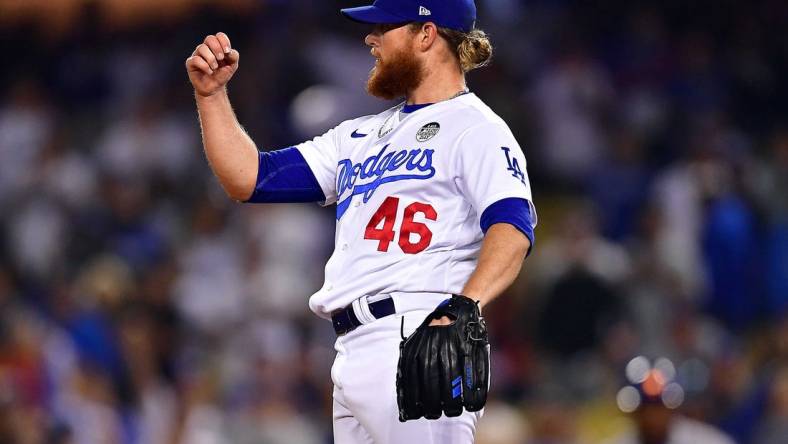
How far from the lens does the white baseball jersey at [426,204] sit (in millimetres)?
3262

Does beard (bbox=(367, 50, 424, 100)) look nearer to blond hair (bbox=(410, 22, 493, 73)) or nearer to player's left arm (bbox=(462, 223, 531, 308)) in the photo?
blond hair (bbox=(410, 22, 493, 73))

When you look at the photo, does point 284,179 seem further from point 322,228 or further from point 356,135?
point 322,228

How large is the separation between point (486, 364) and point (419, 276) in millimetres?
373

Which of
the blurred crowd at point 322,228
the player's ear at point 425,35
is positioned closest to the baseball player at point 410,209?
the player's ear at point 425,35

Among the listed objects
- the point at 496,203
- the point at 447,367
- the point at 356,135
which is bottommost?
the point at 447,367

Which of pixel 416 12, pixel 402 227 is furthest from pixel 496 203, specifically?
pixel 416 12

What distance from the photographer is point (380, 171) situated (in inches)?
135

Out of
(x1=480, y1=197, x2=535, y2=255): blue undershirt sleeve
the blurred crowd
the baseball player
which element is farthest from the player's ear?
the blurred crowd

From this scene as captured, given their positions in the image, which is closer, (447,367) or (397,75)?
(447,367)

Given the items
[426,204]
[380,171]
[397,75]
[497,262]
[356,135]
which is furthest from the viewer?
[356,135]

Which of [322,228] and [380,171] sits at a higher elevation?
[380,171]

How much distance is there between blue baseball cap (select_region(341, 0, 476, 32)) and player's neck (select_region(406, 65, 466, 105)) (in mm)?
135

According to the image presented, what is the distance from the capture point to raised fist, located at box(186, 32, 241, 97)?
3.54m

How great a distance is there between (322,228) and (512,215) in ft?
17.1
